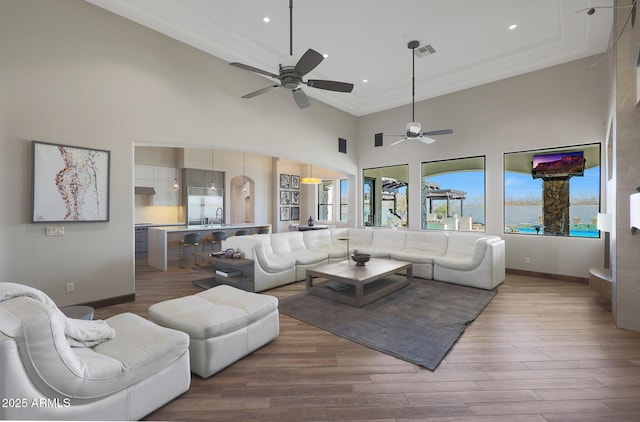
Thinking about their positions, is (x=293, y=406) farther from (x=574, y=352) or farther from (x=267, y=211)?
(x=267, y=211)

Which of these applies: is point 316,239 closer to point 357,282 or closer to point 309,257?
point 309,257

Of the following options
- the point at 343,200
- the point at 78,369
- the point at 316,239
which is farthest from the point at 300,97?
the point at 343,200

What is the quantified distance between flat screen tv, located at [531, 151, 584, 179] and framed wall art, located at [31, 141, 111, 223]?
7.45 metres

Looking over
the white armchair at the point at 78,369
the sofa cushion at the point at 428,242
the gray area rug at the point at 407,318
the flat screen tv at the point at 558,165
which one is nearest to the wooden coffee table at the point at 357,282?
the gray area rug at the point at 407,318

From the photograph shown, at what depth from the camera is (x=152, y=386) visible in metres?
1.81

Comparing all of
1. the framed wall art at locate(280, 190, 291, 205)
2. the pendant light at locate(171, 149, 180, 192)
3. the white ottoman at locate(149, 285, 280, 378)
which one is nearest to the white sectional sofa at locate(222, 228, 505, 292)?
the white ottoman at locate(149, 285, 280, 378)

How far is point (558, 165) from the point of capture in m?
5.39

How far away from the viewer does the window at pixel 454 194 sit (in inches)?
249

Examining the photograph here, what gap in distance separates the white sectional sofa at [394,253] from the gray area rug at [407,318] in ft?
1.25

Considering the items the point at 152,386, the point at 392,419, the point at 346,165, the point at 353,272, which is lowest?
the point at 392,419

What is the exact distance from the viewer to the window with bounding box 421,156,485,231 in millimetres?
6336

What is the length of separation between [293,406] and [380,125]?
7217 millimetres

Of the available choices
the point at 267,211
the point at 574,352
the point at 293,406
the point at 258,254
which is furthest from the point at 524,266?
the point at 267,211

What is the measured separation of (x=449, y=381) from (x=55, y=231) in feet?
15.1
